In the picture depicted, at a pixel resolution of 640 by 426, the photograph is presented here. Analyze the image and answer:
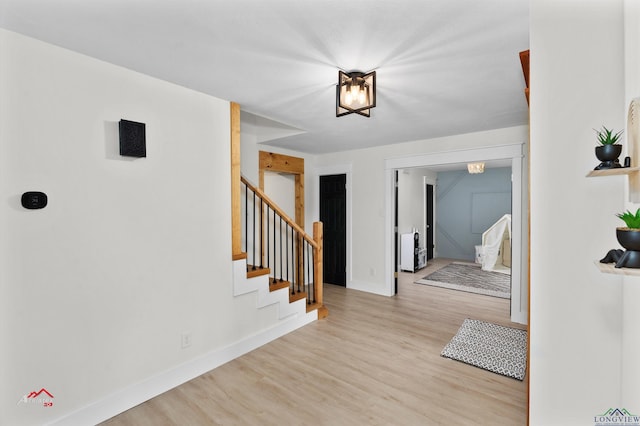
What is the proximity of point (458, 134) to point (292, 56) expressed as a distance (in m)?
2.89

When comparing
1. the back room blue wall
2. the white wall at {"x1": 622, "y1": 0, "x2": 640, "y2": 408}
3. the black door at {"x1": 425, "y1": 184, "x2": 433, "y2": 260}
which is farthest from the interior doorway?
the white wall at {"x1": 622, "y1": 0, "x2": 640, "y2": 408}

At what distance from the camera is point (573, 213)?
3.83 ft

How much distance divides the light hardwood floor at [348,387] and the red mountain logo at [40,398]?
0.40m

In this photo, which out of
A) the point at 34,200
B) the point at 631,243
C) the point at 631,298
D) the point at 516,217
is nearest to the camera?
the point at 631,243

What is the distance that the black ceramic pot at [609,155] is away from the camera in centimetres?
90

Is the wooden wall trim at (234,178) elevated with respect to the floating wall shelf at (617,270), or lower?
elevated

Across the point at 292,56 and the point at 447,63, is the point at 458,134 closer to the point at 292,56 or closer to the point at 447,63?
the point at 447,63

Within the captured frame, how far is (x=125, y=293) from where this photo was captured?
2084 mm

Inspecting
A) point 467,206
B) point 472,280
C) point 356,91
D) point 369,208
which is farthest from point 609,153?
point 467,206

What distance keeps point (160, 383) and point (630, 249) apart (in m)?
2.79

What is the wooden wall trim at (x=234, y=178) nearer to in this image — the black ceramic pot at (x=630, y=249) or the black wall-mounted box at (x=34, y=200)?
the black wall-mounted box at (x=34, y=200)

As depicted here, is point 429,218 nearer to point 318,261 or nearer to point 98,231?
point 318,261

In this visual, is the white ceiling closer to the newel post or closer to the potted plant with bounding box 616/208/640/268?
the potted plant with bounding box 616/208/640/268

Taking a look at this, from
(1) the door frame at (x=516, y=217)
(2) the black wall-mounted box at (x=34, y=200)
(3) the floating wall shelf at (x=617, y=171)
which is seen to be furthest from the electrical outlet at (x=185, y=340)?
(1) the door frame at (x=516, y=217)
